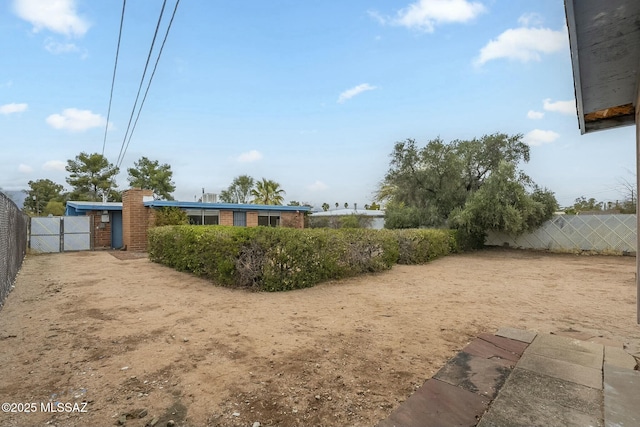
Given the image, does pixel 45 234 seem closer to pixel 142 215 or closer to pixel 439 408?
pixel 142 215

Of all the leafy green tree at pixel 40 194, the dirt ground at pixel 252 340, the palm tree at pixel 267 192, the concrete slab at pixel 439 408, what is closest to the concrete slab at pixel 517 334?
the dirt ground at pixel 252 340

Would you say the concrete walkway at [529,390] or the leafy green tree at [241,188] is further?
the leafy green tree at [241,188]

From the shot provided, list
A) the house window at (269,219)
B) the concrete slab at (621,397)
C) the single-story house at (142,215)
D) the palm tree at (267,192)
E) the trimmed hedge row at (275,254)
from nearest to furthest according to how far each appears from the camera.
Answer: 1. the concrete slab at (621,397)
2. the trimmed hedge row at (275,254)
3. the single-story house at (142,215)
4. the house window at (269,219)
5. the palm tree at (267,192)

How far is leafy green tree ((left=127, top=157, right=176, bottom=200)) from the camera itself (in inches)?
1317

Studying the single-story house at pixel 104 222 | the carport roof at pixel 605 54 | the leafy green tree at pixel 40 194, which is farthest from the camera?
the leafy green tree at pixel 40 194

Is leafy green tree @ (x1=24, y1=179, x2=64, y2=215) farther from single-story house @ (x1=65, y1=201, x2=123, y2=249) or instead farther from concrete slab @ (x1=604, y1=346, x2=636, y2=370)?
concrete slab @ (x1=604, y1=346, x2=636, y2=370)

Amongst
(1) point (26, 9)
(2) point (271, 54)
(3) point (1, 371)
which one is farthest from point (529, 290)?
(1) point (26, 9)

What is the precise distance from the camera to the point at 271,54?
9.68m

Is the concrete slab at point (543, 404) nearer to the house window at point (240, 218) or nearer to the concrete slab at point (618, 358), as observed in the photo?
the concrete slab at point (618, 358)

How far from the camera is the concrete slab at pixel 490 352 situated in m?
2.88

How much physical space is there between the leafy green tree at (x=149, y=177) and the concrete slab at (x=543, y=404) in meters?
36.3

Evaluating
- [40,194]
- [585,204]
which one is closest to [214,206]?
[40,194]

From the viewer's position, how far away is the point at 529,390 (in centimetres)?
230

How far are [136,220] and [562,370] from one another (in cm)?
1631
